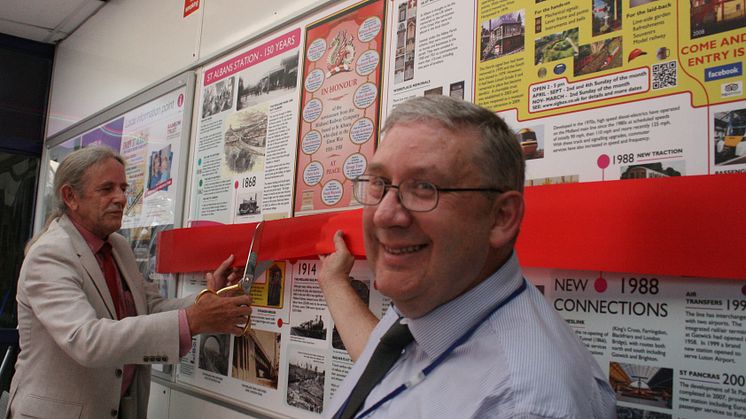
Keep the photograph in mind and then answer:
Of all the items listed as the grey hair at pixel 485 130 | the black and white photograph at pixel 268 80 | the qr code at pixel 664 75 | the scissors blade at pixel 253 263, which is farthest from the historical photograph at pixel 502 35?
the scissors blade at pixel 253 263

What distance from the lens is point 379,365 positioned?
3.29ft

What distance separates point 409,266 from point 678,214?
0.46m

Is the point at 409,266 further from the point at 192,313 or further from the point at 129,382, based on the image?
the point at 129,382

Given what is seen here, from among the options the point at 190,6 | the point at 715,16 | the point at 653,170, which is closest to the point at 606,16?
the point at 715,16

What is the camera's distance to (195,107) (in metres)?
2.46

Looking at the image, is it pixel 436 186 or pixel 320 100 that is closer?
pixel 436 186

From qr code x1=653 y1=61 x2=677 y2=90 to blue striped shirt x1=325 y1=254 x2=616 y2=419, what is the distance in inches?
17.6

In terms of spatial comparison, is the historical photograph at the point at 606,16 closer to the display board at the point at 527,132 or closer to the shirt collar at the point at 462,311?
the display board at the point at 527,132

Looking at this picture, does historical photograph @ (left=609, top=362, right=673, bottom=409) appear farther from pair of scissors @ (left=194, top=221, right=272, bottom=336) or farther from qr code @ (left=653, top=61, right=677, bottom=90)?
pair of scissors @ (left=194, top=221, right=272, bottom=336)

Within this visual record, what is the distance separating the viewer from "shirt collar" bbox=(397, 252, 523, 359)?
2.89 ft

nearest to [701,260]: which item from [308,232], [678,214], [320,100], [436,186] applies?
[678,214]

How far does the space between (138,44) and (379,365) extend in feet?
8.77

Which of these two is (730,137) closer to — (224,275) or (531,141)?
(531,141)

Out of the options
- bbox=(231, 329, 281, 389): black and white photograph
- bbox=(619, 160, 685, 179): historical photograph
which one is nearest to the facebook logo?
bbox=(619, 160, 685, 179): historical photograph
